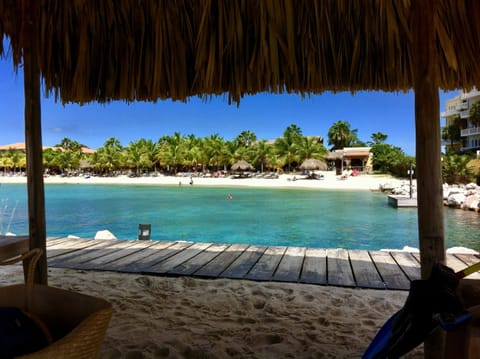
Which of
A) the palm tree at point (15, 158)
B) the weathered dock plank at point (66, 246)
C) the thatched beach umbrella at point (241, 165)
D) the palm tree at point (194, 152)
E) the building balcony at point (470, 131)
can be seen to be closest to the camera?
the weathered dock plank at point (66, 246)

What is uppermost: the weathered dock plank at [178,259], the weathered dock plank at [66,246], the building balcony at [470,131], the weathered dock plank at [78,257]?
the building balcony at [470,131]

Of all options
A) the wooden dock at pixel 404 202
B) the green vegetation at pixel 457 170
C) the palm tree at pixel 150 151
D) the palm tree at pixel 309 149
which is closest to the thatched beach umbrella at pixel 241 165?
the palm tree at pixel 309 149

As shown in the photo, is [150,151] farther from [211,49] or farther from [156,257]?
[211,49]

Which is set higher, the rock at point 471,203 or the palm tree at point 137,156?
the palm tree at point 137,156

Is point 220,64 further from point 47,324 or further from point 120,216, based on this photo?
point 120,216

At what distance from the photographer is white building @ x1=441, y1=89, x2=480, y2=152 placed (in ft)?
90.2

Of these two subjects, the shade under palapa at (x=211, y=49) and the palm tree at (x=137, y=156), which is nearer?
the shade under palapa at (x=211, y=49)

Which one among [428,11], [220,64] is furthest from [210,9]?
[428,11]

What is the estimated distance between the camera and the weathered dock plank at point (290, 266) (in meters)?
2.60

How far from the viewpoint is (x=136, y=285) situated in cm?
248

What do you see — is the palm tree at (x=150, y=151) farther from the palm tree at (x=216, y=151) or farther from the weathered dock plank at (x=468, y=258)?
the weathered dock plank at (x=468, y=258)

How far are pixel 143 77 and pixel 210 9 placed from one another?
0.58 metres

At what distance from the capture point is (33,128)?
65.8 inches

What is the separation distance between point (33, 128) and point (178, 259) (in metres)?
1.86
